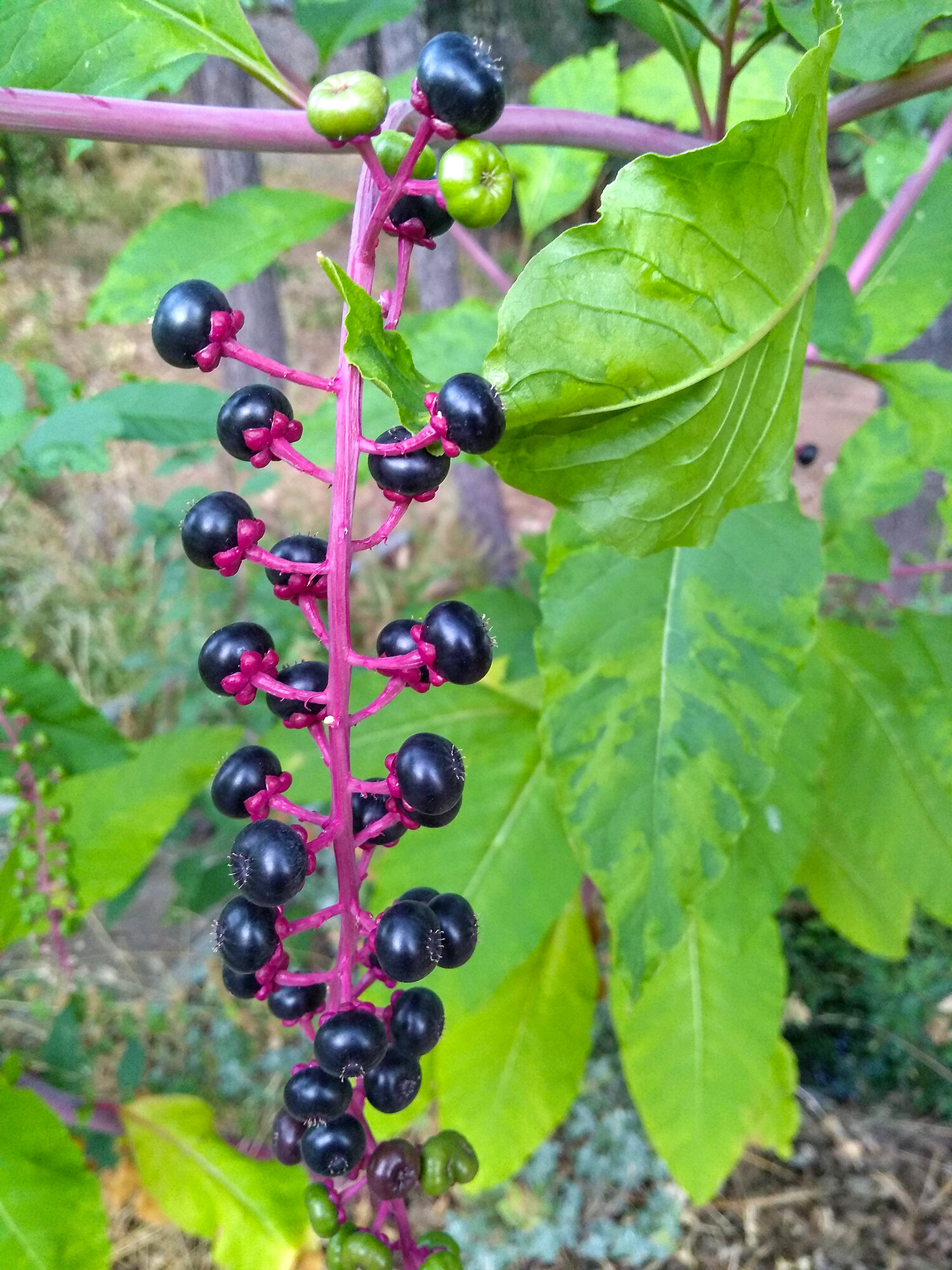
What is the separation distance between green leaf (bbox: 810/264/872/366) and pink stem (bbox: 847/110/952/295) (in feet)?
0.80

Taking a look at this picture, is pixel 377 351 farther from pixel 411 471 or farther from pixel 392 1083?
pixel 392 1083

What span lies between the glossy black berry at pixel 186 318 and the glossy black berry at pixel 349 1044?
41 centimetres

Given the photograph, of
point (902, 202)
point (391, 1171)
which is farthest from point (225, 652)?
point (902, 202)

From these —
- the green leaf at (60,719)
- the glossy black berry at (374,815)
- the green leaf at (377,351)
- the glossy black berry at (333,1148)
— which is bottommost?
the green leaf at (60,719)

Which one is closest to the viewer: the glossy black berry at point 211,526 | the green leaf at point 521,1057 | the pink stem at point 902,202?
the glossy black berry at point 211,526

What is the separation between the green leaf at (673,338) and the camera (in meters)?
0.49

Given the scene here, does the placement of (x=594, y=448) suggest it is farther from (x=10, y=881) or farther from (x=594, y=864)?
(x=10, y=881)

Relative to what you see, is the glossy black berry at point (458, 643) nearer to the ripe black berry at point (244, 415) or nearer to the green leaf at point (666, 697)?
the ripe black berry at point (244, 415)

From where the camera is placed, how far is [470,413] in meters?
0.44

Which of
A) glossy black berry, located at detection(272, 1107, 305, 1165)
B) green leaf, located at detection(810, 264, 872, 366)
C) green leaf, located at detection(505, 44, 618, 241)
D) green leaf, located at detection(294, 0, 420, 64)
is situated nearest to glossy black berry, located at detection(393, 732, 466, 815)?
glossy black berry, located at detection(272, 1107, 305, 1165)

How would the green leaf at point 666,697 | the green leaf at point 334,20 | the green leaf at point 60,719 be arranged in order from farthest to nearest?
the green leaf at point 60,719, the green leaf at point 334,20, the green leaf at point 666,697

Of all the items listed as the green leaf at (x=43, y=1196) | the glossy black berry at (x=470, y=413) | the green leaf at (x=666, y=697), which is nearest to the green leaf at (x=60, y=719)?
the green leaf at (x=43, y=1196)

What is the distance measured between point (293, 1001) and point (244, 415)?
0.44 m

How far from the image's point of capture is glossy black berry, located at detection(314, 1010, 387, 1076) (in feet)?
1.82
